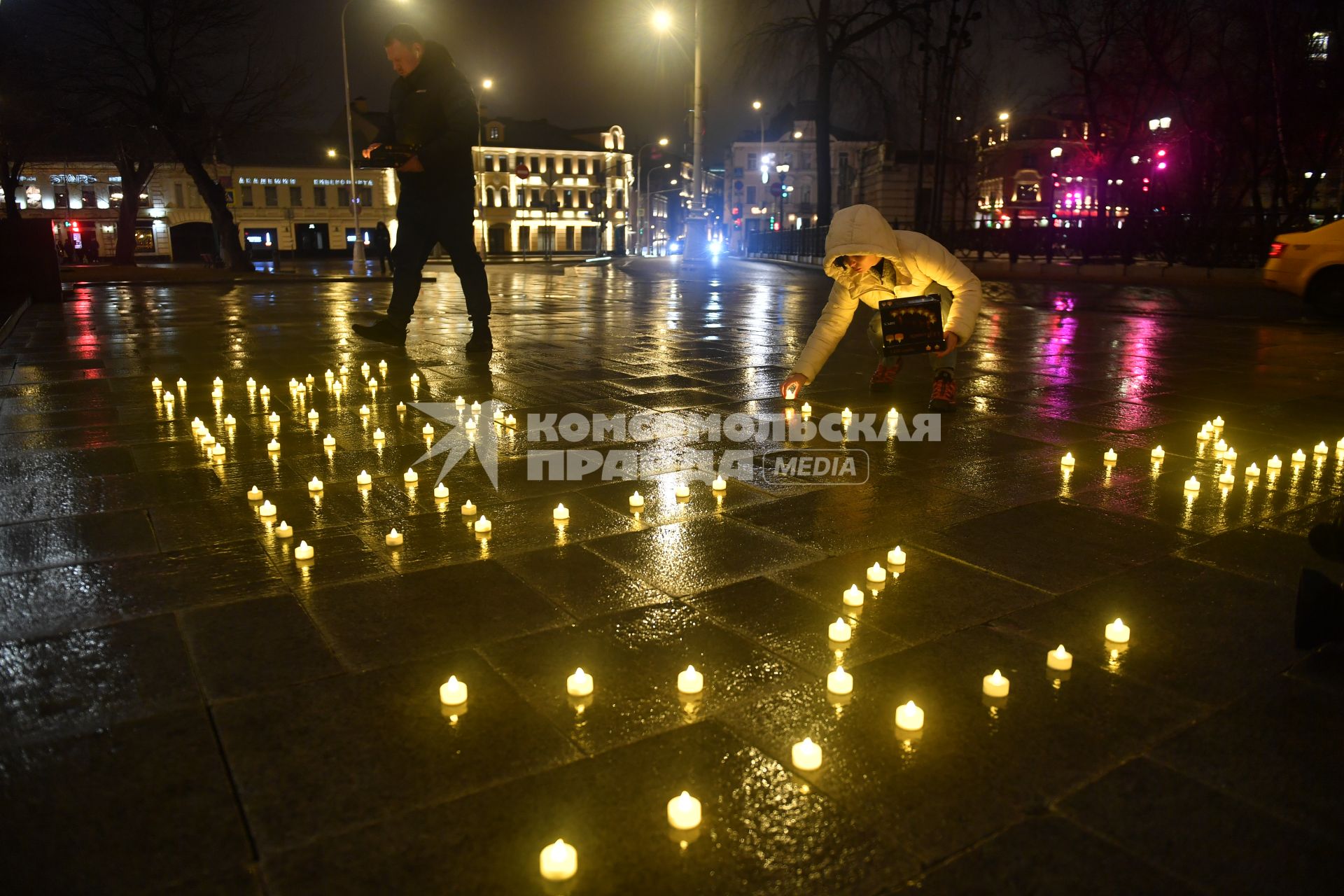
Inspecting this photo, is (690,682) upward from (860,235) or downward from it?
downward

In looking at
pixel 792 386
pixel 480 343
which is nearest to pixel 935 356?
pixel 792 386

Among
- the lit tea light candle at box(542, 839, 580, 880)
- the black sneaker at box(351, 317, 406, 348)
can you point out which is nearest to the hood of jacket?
the lit tea light candle at box(542, 839, 580, 880)

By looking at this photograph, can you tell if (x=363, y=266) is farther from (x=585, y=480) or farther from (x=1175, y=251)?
(x=585, y=480)

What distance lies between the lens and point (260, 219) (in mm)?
71750

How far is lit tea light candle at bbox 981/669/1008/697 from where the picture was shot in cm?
261

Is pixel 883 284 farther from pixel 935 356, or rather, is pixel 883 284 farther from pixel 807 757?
pixel 807 757

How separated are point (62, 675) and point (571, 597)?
1.53 m

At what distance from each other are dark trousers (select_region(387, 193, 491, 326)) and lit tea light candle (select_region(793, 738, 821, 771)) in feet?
23.6

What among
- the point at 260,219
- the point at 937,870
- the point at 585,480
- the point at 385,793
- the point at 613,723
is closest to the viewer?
the point at 937,870

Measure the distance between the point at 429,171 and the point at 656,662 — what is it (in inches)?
271

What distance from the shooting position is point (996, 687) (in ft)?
8.56

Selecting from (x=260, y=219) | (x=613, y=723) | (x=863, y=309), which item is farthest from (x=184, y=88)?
(x=260, y=219)

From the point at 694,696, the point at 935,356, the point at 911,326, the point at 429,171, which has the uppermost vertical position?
the point at 429,171

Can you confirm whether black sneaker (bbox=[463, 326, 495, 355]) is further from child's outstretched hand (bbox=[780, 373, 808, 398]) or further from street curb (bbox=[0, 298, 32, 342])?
street curb (bbox=[0, 298, 32, 342])
